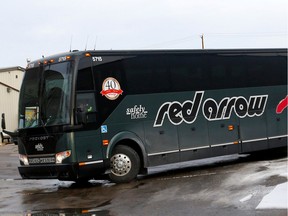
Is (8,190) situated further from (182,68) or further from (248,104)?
(248,104)

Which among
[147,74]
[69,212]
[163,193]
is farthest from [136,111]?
[69,212]

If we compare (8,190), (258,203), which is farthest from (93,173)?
(258,203)

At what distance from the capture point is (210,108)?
13.9m

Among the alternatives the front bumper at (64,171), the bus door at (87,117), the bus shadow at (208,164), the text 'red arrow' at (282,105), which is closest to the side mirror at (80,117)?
the bus door at (87,117)

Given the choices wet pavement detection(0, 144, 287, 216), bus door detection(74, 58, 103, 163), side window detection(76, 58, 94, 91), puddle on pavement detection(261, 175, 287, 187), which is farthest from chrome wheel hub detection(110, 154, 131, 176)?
puddle on pavement detection(261, 175, 287, 187)

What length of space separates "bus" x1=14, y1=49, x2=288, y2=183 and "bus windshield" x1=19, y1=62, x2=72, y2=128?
2 cm

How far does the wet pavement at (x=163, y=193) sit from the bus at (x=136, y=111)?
50cm

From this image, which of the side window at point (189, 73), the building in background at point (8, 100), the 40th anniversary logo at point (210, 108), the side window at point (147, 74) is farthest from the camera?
the building in background at point (8, 100)

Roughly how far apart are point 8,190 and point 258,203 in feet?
22.2

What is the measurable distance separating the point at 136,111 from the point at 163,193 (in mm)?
3021

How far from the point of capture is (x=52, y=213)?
8.77 metres

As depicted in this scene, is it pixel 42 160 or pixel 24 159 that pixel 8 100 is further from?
pixel 42 160

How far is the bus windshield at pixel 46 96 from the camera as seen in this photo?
11.5 metres

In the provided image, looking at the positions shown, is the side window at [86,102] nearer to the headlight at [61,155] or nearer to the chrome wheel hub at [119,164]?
the headlight at [61,155]
